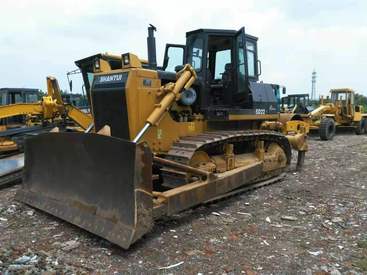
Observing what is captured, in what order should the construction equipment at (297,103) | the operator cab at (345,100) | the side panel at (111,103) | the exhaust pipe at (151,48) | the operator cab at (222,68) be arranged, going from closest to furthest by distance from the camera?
the side panel at (111,103), the exhaust pipe at (151,48), the operator cab at (222,68), the operator cab at (345,100), the construction equipment at (297,103)

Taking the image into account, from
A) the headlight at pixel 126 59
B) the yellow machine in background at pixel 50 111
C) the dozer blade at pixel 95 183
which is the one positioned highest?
the headlight at pixel 126 59

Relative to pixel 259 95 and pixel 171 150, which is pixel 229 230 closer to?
pixel 171 150

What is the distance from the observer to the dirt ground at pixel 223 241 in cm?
388

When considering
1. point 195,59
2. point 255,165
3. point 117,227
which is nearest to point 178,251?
point 117,227

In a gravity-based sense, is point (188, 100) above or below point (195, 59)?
below

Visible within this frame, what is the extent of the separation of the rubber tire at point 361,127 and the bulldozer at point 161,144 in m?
12.9

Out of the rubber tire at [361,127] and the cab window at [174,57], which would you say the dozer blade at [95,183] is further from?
the rubber tire at [361,127]

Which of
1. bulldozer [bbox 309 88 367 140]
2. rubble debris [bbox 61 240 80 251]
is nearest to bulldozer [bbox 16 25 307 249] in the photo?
rubble debris [bbox 61 240 80 251]

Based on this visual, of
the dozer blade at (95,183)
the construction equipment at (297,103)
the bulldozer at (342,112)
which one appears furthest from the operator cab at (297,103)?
the dozer blade at (95,183)

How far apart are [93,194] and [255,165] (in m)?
2.90

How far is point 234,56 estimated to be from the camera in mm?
7203

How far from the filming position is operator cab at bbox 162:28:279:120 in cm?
683

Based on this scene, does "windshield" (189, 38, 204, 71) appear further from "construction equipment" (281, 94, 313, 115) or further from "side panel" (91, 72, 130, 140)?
"construction equipment" (281, 94, 313, 115)

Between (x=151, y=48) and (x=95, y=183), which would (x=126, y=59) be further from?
(x=95, y=183)
